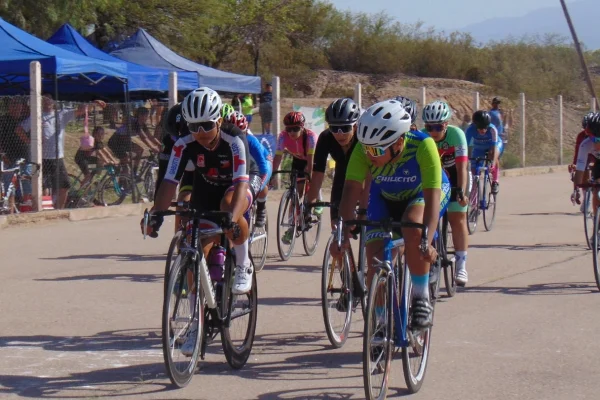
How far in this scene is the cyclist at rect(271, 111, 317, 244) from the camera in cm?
1164

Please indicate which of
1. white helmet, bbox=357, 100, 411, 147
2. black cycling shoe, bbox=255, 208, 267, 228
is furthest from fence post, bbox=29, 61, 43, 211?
white helmet, bbox=357, 100, 411, 147

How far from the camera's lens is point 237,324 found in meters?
7.02

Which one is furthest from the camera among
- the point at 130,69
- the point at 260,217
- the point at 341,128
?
the point at 130,69

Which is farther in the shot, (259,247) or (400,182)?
(259,247)

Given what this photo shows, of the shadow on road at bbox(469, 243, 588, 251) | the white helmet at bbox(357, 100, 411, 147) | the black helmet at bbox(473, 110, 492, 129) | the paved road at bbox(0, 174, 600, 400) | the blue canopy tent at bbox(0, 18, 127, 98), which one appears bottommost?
the paved road at bbox(0, 174, 600, 400)

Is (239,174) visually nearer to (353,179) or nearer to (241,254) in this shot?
(241,254)

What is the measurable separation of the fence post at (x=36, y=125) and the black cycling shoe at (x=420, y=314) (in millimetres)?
10302

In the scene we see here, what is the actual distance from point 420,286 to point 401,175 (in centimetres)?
81

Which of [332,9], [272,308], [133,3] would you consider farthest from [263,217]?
[332,9]

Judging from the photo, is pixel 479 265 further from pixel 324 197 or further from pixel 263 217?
pixel 324 197

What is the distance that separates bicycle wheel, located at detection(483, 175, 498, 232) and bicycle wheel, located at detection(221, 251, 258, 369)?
8.66m

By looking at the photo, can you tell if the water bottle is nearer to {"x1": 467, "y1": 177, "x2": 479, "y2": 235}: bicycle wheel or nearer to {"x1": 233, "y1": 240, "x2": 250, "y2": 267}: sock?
{"x1": 233, "y1": 240, "x2": 250, "y2": 267}: sock

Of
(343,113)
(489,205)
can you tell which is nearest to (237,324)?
(343,113)

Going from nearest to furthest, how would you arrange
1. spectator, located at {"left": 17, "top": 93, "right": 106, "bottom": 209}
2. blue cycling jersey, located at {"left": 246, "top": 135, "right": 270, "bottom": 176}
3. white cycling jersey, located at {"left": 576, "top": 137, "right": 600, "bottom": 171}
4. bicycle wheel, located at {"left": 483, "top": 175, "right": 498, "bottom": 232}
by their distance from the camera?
blue cycling jersey, located at {"left": 246, "top": 135, "right": 270, "bottom": 176} < white cycling jersey, located at {"left": 576, "top": 137, "right": 600, "bottom": 171} < bicycle wheel, located at {"left": 483, "top": 175, "right": 498, "bottom": 232} < spectator, located at {"left": 17, "top": 93, "right": 106, "bottom": 209}
